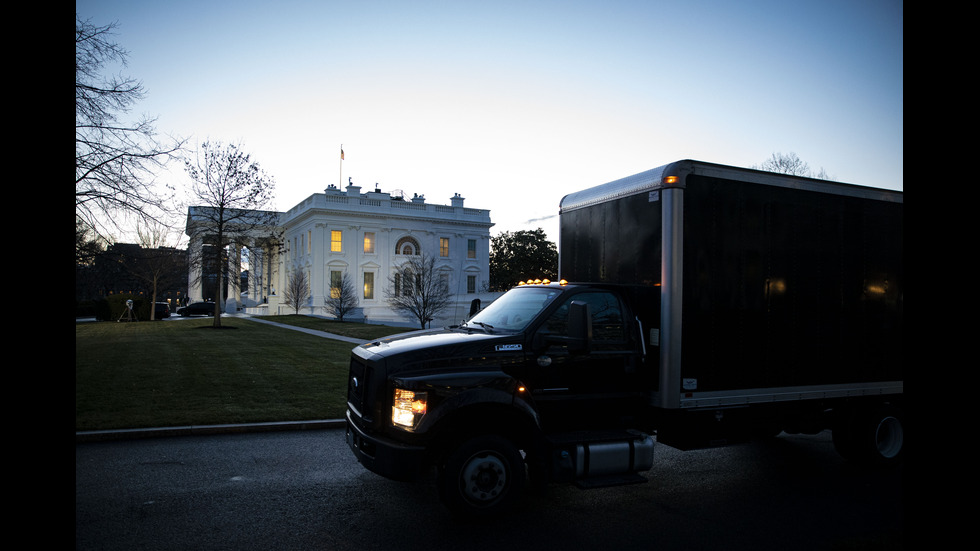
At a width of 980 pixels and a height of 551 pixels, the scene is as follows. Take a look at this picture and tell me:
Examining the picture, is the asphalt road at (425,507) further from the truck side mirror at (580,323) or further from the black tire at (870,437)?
the truck side mirror at (580,323)

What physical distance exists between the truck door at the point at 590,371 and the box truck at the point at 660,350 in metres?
0.02

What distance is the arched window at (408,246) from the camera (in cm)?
6638

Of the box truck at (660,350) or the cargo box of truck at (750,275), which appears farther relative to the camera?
the cargo box of truck at (750,275)

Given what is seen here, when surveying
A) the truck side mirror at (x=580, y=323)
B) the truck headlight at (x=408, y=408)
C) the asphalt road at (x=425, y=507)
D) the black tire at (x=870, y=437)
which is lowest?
the asphalt road at (x=425, y=507)

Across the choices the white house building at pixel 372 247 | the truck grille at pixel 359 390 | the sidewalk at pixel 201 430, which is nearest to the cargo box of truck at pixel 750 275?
the truck grille at pixel 359 390

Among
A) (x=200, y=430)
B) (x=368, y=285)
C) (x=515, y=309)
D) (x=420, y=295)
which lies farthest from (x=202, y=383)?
(x=368, y=285)

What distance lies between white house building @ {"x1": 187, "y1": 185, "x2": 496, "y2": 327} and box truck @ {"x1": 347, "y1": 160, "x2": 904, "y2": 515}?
4720 cm

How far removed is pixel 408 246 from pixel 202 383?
54824 mm

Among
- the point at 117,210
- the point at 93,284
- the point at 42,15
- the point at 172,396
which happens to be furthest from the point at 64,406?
the point at 93,284

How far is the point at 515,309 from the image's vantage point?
21.1 feet

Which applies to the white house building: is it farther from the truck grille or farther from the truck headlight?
the truck headlight

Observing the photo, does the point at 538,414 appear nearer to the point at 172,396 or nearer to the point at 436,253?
the point at 172,396

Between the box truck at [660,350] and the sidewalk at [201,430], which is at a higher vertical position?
the box truck at [660,350]

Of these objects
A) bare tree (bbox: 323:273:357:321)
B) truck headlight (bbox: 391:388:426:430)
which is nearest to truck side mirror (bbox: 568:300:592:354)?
truck headlight (bbox: 391:388:426:430)
